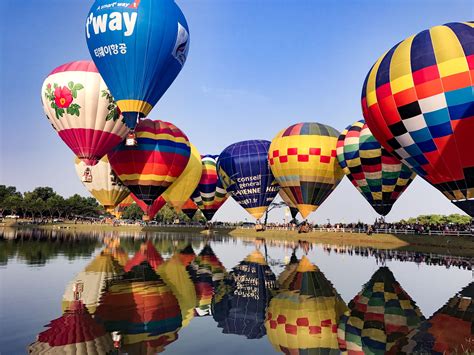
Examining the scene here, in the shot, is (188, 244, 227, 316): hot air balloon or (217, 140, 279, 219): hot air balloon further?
(217, 140, 279, 219): hot air balloon

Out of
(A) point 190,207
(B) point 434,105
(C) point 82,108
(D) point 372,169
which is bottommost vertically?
(A) point 190,207

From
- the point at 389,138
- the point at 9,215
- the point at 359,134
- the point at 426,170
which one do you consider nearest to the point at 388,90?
the point at 389,138

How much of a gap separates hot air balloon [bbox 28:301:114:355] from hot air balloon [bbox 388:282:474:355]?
5930 millimetres

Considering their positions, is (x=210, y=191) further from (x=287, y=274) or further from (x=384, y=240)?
(x=287, y=274)

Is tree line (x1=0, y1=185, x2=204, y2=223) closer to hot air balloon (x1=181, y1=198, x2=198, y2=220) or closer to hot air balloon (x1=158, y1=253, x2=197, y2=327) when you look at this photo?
hot air balloon (x1=181, y1=198, x2=198, y2=220)

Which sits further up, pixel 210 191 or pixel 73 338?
pixel 210 191

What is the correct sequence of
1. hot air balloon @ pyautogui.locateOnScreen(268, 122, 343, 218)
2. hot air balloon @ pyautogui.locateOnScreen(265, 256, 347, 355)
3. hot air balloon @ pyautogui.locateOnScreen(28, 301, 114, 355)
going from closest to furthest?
hot air balloon @ pyautogui.locateOnScreen(28, 301, 114, 355) < hot air balloon @ pyautogui.locateOnScreen(265, 256, 347, 355) < hot air balloon @ pyautogui.locateOnScreen(268, 122, 343, 218)

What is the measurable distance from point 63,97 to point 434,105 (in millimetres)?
26869

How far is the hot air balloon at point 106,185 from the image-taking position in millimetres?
41750

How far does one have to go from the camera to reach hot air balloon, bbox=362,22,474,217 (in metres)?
19.4

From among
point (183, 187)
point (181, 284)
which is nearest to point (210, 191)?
point (183, 187)

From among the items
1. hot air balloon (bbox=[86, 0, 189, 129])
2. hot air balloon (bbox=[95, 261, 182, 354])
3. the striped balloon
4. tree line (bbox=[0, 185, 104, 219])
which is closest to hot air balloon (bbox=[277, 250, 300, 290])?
hot air balloon (bbox=[95, 261, 182, 354])

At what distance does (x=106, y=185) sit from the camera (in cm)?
4222

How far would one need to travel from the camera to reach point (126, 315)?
9875mm
